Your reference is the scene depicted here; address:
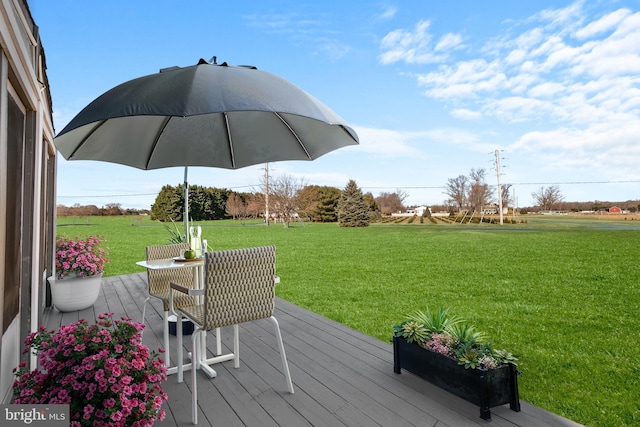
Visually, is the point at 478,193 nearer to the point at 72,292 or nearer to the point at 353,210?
the point at 353,210

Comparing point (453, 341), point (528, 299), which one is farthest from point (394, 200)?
point (453, 341)

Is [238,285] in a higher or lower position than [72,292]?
higher

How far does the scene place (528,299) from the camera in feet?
19.6

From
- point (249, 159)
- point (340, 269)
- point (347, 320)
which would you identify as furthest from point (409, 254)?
point (249, 159)

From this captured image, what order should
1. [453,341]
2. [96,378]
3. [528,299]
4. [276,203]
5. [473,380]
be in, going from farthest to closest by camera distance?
[276,203]
[528,299]
[453,341]
[473,380]
[96,378]

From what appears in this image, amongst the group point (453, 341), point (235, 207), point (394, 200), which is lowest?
point (453, 341)

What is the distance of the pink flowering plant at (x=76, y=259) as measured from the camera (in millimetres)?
4254

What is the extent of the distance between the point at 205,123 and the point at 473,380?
2.89 metres

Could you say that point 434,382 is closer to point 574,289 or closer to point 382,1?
point 574,289

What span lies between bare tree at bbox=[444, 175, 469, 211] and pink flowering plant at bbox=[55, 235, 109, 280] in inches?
1502

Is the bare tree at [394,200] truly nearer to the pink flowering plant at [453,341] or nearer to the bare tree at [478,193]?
the bare tree at [478,193]

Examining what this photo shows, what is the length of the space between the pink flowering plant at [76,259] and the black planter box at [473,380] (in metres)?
3.88

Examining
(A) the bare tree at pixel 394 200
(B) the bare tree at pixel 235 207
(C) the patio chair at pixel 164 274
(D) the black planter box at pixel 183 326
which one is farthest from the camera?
(A) the bare tree at pixel 394 200

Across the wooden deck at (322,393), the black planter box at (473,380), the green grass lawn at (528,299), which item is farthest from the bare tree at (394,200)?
the black planter box at (473,380)
